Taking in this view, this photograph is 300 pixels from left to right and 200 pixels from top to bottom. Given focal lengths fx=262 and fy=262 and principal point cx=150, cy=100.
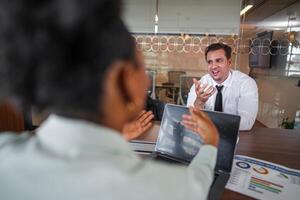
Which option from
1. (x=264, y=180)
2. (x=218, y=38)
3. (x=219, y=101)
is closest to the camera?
(x=264, y=180)

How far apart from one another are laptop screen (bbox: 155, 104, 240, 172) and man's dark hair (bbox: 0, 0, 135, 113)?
0.60m

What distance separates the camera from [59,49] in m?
0.36

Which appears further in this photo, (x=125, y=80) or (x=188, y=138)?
(x=188, y=138)

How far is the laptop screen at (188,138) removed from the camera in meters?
0.97

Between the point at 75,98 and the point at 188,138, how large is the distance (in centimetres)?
69

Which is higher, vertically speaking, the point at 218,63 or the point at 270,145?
the point at 218,63

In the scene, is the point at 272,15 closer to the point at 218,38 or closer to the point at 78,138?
the point at 218,38

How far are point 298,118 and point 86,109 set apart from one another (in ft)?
12.9

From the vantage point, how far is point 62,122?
424 mm

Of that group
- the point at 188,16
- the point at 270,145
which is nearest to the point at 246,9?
the point at 188,16

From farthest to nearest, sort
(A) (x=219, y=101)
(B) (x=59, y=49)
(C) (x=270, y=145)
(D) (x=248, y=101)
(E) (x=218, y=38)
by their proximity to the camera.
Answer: (E) (x=218, y=38), (A) (x=219, y=101), (D) (x=248, y=101), (C) (x=270, y=145), (B) (x=59, y=49)

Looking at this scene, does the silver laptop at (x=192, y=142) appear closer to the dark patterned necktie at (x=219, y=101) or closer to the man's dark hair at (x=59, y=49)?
the man's dark hair at (x=59, y=49)

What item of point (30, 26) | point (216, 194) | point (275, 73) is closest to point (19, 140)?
point (30, 26)

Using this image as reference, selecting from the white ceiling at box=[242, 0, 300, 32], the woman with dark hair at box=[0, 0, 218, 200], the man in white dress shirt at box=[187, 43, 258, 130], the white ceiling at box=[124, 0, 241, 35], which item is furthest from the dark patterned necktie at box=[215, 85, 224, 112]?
the white ceiling at box=[242, 0, 300, 32]
